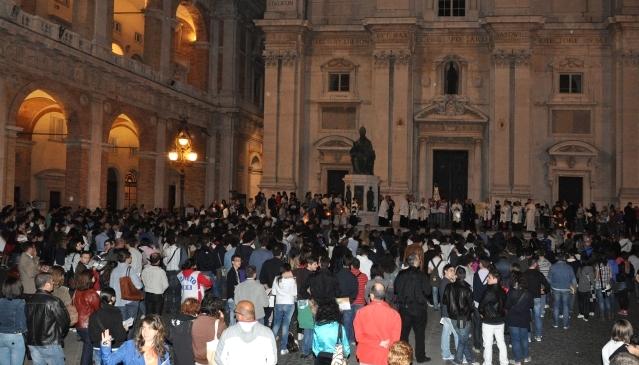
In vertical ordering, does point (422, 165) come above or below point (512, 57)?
below

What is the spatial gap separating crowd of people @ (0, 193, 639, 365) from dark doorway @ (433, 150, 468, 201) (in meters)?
18.1

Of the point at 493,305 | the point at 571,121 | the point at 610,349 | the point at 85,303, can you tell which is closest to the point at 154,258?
the point at 85,303

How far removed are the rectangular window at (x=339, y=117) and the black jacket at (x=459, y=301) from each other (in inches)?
1140

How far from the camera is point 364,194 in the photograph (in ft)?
95.9

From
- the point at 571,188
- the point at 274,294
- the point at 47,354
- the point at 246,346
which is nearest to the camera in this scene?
the point at 246,346

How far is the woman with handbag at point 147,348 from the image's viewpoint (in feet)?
20.5

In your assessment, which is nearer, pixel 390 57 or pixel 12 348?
pixel 12 348

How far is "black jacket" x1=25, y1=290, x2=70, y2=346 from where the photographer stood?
26.8 feet

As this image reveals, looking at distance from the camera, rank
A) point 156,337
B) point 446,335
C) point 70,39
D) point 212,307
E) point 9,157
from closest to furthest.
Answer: point 156,337 → point 212,307 → point 446,335 → point 9,157 → point 70,39

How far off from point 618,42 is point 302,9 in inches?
689

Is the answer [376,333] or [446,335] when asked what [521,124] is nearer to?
[446,335]

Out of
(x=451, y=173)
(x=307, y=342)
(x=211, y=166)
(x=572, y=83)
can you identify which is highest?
(x=572, y=83)

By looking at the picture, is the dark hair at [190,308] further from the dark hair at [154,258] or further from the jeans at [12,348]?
the dark hair at [154,258]

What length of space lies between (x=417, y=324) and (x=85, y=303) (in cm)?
526
